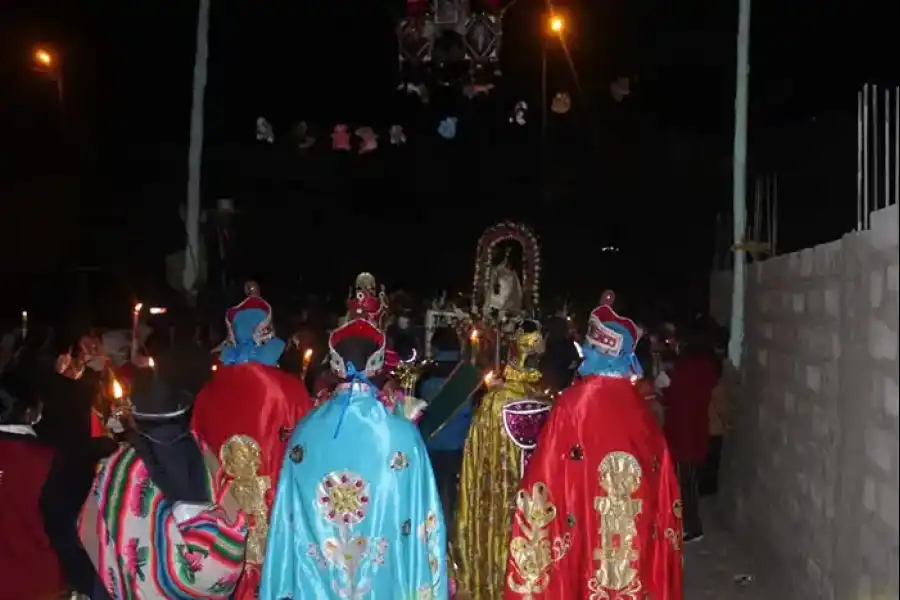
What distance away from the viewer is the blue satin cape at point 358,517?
470cm

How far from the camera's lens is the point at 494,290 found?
33.1 feet

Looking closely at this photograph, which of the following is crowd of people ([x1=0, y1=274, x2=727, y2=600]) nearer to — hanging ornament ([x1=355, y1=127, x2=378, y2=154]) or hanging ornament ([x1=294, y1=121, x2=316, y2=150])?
hanging ornament ([x1=355, y1=127, x2=378, y2=154])

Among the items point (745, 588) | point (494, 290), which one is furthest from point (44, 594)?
point (494, 290)

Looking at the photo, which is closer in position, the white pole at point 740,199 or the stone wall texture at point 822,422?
the stone wall texture at point 822,422

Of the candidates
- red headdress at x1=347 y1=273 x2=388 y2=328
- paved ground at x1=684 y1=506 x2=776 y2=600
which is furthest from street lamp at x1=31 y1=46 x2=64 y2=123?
paved ground at x1=684 y1=506 x2=776 y2=600

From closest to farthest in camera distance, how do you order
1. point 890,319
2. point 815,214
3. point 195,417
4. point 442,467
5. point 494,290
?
1. point 890,319
2. point 195,417
3. point 442,467
4. point 494,290
5. point 815,214

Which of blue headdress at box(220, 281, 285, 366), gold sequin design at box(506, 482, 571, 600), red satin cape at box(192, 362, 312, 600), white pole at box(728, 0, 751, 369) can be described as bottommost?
gold sequin design at box(506, 482, 571, 600)

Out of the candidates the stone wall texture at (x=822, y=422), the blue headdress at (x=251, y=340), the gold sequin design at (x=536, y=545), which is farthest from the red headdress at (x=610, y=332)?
the blue headdress at (x=251, y=340)

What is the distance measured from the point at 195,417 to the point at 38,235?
7.64 m

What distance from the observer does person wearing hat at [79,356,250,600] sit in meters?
3.84

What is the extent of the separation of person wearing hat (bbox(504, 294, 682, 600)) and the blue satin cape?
0.89m

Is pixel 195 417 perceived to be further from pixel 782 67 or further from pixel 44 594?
pixel 782 67

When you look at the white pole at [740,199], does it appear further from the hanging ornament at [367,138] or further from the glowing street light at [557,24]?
the hanging ornament at [367,138]

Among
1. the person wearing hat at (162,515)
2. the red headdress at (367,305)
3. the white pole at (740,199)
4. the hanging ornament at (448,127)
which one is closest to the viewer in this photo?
the person wearing hat at (162,515)
